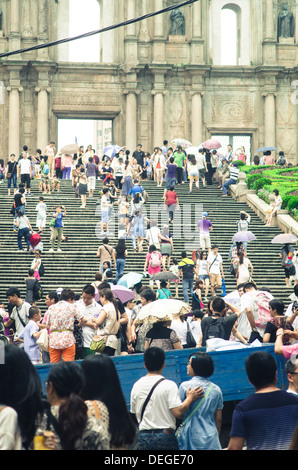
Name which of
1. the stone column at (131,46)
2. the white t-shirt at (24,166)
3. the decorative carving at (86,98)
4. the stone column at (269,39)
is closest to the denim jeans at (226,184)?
the white t-shirt at (24,166)

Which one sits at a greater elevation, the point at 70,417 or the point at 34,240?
the point at 34,240

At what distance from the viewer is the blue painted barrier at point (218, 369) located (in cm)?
1038

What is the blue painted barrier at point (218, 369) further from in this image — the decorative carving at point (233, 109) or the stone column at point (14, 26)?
the decorative carving at point (233, 109)

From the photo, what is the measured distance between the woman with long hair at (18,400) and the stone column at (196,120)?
35946 mm

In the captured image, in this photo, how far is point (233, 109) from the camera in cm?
4238

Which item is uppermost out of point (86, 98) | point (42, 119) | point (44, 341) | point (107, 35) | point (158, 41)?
point (107, 35)

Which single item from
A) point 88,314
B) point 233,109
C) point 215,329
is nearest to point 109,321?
point 88,314

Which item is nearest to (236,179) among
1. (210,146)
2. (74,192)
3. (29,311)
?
(210,146)

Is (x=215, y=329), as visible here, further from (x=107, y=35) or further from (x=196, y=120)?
(x=107, y=35)

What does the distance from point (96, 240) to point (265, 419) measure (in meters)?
18.6

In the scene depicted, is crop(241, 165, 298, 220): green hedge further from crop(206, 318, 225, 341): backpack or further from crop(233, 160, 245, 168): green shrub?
crop(206, 318, 225, 341): backpack

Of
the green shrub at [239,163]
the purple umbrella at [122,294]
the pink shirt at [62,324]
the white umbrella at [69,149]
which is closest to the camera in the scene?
the pink shirt at [62,324]

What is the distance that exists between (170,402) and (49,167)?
2569 cm

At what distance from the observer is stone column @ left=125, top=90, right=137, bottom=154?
41.0 meters
